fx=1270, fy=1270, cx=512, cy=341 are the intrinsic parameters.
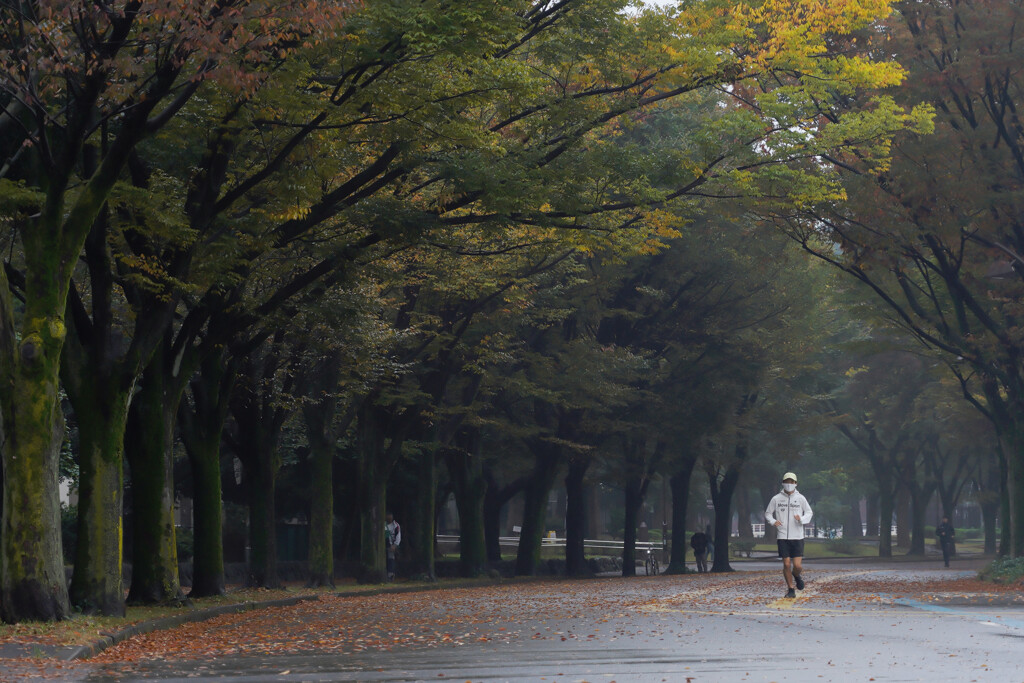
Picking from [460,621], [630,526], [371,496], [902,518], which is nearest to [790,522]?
[460,621]

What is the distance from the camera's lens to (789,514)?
61.6 ft

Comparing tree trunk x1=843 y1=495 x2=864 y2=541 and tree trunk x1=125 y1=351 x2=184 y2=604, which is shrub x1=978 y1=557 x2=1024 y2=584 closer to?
tree trunk x1=125 y1=351 x2=184 y2=604

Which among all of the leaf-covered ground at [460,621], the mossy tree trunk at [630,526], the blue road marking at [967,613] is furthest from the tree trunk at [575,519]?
Answer: the blue road marking at [967,613]

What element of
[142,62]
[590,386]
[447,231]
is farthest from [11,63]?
[590,386]

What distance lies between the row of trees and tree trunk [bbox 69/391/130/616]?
3 cm

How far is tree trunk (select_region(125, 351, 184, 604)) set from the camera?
1845 cm

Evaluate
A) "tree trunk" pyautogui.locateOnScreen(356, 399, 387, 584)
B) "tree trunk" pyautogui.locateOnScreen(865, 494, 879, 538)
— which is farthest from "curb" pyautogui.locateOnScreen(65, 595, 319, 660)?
"tree trunk" pyautogui.locateOnScreen(865, 494, 879, 538)

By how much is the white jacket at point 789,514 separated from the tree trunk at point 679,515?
2293 centimetres

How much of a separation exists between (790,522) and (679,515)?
25.1 m

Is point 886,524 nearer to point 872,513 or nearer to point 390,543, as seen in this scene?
point 872,513

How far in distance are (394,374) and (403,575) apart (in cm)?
1162

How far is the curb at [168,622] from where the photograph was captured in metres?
11.6

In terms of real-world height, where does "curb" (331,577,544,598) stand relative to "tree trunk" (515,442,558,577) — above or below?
below

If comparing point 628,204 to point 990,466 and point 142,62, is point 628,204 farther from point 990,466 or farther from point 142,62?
point 990,466
